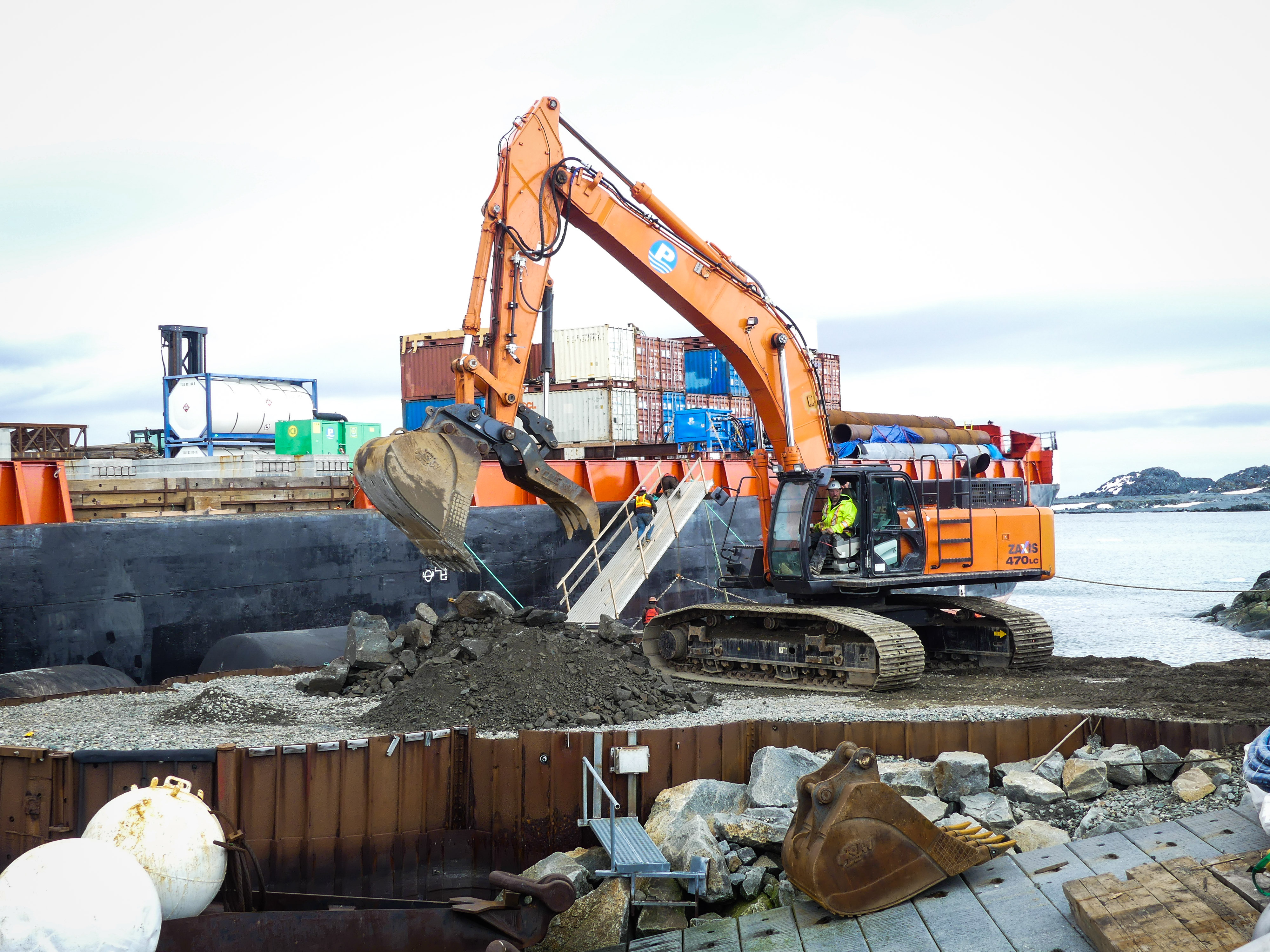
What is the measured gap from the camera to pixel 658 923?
7.72 meters

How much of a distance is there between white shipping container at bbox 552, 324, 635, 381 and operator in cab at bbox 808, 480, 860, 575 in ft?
56.0

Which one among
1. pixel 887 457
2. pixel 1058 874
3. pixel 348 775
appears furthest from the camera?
pixel 887 457

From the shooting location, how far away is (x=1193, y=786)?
25.6 feet

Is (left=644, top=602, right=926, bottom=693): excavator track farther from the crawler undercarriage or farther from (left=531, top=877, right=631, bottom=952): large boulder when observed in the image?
(left=531, top=877, right=631, bottom=952): large boulder

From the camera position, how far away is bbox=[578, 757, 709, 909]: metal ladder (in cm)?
760

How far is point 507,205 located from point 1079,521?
16628 centimetres

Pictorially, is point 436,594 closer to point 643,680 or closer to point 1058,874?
point 643,680

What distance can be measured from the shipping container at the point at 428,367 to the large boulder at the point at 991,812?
23.2 m

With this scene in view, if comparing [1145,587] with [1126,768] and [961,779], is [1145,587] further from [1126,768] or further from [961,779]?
[961,779]

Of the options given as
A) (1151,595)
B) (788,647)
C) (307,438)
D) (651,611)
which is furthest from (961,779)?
(1151,595)

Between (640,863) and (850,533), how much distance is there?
5933 millimetres

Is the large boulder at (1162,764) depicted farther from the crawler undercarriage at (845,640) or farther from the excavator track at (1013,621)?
the excavator track at (1013,621)

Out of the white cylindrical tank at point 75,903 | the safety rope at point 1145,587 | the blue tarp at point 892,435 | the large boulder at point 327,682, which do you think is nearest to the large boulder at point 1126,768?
the safety rope at point 1145,587

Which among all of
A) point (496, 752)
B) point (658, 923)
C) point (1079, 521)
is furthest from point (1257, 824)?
point (1079, 521)
